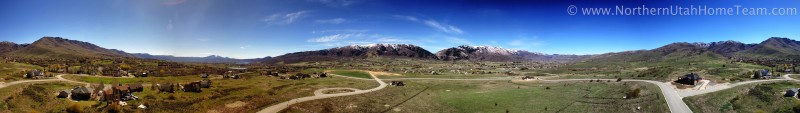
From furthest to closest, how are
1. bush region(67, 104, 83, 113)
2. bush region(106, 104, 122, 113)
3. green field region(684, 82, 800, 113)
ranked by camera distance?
1. bush region(106, 104, 122, 113)
2. bush region(67, 104, 83, 113)
3. green field region(684, 82, 800, 113)

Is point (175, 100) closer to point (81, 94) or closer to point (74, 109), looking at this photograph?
point (81, 94)

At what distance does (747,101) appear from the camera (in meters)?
58.0

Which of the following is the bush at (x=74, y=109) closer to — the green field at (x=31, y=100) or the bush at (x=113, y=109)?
the green field at (x=31, y=100)

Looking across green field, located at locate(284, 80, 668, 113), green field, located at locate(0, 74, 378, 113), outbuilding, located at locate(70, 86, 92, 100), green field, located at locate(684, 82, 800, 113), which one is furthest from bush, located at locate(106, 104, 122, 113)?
green field, located at locate(684, 82, 800, 113)

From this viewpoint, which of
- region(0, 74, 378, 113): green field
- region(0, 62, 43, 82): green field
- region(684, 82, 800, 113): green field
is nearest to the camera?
region(684, 82, 800, 113): green field

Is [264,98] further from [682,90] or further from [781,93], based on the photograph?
[781,93]

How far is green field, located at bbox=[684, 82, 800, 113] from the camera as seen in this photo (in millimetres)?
53438

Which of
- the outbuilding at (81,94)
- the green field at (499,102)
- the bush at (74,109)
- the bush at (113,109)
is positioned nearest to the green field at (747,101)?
the green field at (499,102)

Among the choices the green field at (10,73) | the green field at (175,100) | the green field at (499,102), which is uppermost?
the green field at (10,73)

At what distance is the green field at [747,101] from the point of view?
53.4 m

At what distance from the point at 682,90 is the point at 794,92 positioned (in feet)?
59.2

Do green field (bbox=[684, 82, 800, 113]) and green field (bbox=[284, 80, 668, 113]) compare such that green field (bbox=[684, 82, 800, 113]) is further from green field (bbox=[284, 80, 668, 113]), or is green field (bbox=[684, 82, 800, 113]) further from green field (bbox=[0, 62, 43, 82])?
green field (bbox=[0, 62, 43, 82])

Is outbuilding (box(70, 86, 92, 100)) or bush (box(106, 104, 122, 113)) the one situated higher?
outbuilding (box(70, 86, 92, 100))

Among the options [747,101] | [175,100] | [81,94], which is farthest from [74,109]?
[747,101]
